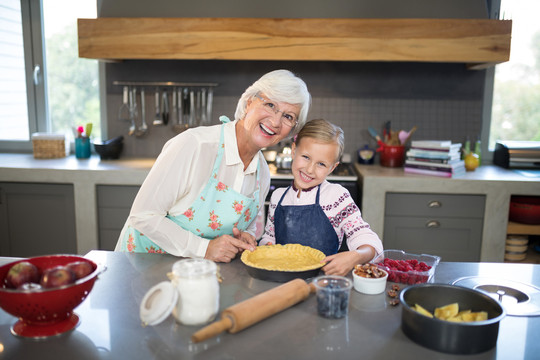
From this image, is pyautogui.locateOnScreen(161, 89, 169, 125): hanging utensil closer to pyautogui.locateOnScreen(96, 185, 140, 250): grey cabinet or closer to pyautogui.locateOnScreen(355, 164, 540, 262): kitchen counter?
pyautogui.locateOnScreen(96, 185, 140, 250): grey cabinet

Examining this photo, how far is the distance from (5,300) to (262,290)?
615 mm

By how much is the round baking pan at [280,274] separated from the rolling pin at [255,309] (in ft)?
0.32

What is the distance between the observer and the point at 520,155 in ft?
10.7

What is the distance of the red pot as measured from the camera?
2.90 metres

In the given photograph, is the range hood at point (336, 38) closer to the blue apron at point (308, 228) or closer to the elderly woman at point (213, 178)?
the elderly woman at point (213, 178)

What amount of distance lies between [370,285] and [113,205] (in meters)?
2.20

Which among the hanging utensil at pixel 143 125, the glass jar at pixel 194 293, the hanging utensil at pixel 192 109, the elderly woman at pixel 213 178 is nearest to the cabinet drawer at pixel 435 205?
the elderly woman at pixel 213 178

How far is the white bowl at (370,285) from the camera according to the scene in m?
1.27

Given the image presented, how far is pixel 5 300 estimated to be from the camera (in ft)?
3.29

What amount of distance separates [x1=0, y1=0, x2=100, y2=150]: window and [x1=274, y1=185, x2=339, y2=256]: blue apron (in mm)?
2548

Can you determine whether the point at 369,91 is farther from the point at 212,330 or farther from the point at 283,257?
the point at 212,330

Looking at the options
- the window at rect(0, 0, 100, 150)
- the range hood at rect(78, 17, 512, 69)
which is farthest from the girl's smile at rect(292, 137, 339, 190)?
the window at rect(0, 0, 100, 150)

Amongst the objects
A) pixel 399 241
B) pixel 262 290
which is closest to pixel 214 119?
pixel 399 241

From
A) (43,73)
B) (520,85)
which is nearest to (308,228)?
(520,85)
